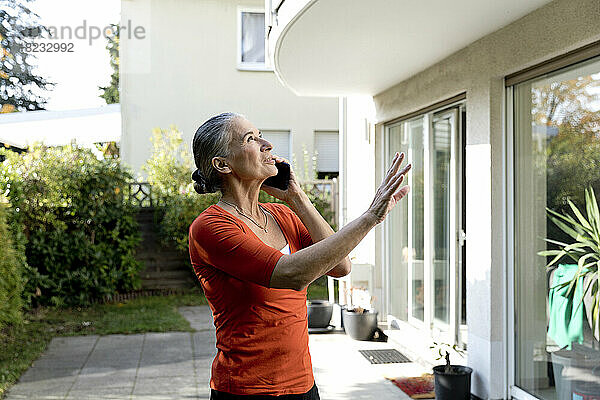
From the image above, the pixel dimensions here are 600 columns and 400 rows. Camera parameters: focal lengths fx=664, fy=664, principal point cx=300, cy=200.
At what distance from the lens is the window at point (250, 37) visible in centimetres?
1303

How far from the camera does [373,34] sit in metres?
4.67

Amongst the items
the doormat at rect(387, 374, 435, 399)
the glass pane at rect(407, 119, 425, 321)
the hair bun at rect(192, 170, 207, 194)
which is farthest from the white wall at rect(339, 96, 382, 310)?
the hair bun at rect(192, 170, 207, 194)

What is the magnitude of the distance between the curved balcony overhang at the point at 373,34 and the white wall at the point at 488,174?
5.3 inches

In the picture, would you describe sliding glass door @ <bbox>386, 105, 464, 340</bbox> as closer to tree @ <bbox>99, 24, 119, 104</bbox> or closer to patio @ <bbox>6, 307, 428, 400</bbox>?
patio @ <bbox>6, 307, 428, 400</bbox>

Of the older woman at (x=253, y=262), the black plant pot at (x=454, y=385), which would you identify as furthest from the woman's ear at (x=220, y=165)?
the black plant pot at (x=454, y=385)

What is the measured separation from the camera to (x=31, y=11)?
59.5 ft

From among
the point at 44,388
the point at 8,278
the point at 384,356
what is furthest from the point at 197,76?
the point at 44,388

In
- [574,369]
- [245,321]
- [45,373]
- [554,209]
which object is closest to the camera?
[245,321]

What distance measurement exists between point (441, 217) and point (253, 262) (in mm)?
4614

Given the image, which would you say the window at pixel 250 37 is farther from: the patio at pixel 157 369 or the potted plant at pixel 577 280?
the potted plant at pixel 577 280

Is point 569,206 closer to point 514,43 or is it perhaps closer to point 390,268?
point 514,43

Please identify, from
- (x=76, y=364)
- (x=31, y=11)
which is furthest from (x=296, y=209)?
(x=31, y=11)

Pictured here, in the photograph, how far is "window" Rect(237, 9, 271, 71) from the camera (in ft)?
42.8

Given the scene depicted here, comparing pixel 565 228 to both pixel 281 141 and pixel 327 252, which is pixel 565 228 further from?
pixel 281 141
